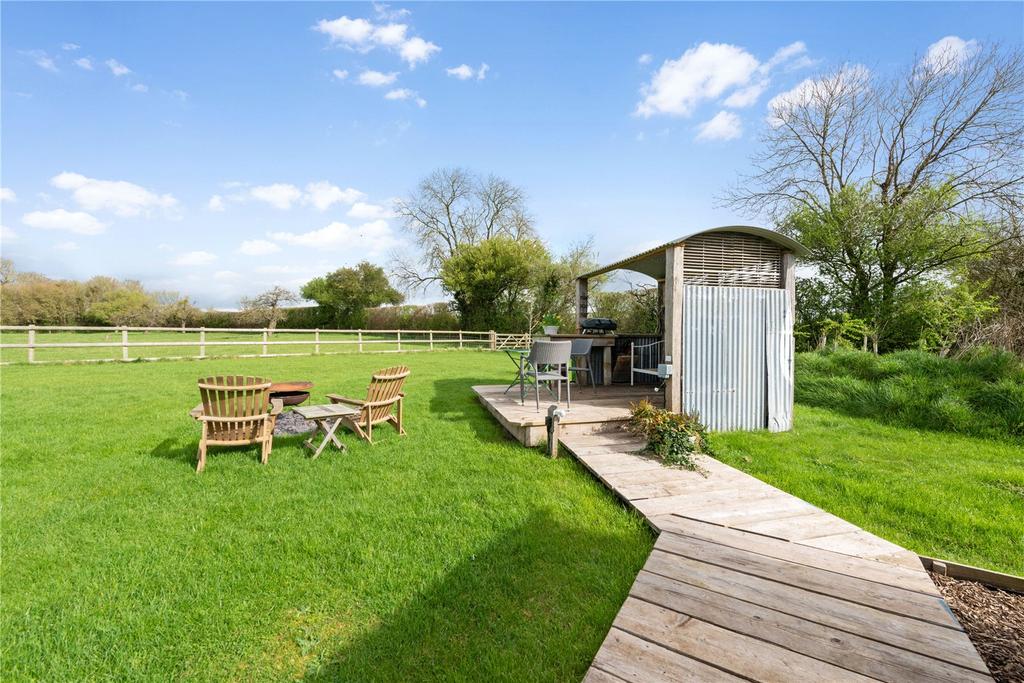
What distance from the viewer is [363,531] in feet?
9.36

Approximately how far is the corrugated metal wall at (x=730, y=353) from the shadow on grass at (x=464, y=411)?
2.58 meters

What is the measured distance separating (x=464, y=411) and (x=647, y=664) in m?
5.46

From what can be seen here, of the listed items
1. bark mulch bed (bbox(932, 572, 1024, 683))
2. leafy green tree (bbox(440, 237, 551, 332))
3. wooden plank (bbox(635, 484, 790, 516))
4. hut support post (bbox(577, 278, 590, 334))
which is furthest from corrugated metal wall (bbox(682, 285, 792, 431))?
leafy green tree (bbox(440, 237, 551, 332))

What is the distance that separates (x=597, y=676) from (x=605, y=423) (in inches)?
160

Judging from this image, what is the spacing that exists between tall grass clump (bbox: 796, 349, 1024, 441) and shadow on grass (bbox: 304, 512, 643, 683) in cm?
621

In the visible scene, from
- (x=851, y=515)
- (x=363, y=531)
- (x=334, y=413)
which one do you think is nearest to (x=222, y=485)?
(x=334, y=413)

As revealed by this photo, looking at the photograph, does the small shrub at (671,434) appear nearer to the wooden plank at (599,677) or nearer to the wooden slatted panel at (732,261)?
the wooden slatted panel at (732,261)

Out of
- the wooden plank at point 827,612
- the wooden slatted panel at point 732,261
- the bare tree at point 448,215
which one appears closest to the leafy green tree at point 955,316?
the wooden slatted panel at point 732,261

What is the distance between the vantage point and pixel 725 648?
1303 millimetres

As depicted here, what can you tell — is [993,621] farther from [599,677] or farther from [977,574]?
[599,677]

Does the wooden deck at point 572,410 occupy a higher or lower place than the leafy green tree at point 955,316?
lower

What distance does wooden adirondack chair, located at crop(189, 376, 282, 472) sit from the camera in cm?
396

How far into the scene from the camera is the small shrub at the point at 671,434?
4.16 metres

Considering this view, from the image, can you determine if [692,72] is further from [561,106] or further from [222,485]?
[222,485]
